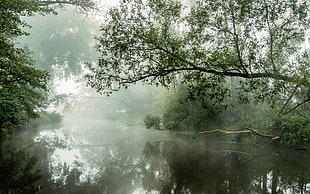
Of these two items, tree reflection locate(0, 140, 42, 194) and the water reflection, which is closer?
tree reflection locate(0, 140, 42, 194)

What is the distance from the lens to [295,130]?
1427 centimetres

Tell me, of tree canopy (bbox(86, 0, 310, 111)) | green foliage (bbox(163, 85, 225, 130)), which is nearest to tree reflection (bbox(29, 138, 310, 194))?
tree canopy (bbox(86, 0, 310, 111))

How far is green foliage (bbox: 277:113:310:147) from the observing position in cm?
1362

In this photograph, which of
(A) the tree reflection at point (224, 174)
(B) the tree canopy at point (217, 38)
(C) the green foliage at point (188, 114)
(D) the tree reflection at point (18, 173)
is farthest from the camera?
(C) the green foliage at point (188, 114)

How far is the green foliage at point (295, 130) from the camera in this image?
13.6 meters

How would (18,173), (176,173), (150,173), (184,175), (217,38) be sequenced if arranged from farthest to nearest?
(217,38) → (150,173) → (176,173) → (184,175) → (18,173)

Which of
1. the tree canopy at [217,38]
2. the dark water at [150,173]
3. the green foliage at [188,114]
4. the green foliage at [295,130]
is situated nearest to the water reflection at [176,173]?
the dark water at [150,173]

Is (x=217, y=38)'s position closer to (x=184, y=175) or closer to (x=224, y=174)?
(x=224, y=174)

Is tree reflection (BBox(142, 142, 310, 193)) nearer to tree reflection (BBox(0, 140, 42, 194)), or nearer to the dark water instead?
the dark water

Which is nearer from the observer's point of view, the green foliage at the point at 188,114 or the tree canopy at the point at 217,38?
the tree canopy at the point at 217,38

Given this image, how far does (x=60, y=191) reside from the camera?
6211 millimetres

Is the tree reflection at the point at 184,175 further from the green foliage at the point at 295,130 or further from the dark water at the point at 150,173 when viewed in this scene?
the green foliage at the point at 295,130

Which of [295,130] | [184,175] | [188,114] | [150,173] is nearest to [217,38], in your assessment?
[184,175]

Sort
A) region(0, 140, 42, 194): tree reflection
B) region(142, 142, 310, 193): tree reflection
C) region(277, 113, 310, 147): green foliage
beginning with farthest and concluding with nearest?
1. region(277, 113, 310, 147): green foliage
2. region(142, 142, 310, 193): tree reflection
3. region(0, 140, 42, 194): tree reflection
